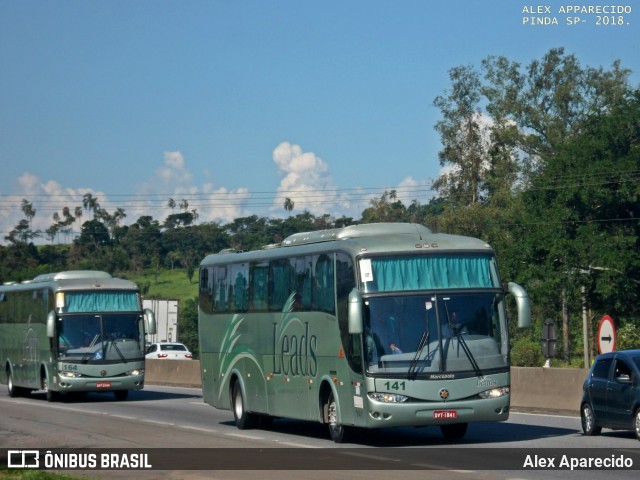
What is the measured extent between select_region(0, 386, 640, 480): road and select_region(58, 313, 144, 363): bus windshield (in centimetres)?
355

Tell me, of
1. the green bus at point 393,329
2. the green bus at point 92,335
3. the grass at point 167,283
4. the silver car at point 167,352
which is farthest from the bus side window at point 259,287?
the grass at point 167,283

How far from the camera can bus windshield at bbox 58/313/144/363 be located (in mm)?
34531

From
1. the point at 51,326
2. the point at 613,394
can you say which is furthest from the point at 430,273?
the point at 51,326

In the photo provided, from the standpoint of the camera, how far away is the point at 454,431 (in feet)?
67.9

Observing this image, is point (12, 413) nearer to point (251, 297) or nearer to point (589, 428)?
point (251, 297)

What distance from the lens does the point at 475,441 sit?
19.9 meters

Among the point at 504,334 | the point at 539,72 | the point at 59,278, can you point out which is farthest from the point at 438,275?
the point at 539,72

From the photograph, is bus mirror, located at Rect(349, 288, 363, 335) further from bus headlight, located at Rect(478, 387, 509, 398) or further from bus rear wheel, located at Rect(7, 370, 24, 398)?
bus rear wheel, located at Rect(7, 370, 24, 398)

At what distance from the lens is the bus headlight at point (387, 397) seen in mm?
18406

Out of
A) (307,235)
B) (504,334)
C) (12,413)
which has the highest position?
(307,235)

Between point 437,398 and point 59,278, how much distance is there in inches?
795

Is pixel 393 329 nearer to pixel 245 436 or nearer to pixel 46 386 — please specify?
pixel 245 436

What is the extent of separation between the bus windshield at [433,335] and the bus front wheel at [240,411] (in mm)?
6163

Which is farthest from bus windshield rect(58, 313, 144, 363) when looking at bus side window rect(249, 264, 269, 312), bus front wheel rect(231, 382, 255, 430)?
bus side window rect(249, 264, 269, 312)
